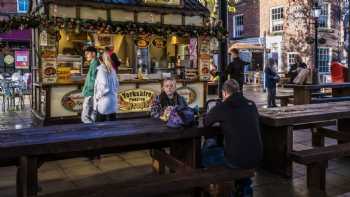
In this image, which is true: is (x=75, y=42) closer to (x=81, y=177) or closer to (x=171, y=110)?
(x=81, y=177)

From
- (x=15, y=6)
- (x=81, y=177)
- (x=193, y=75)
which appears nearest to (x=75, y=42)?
(x=193, y=75)

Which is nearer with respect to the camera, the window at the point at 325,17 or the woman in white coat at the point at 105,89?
the woman in white coat at the point at 105,89

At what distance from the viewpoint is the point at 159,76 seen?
10461mm

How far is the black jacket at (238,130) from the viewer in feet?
12.8

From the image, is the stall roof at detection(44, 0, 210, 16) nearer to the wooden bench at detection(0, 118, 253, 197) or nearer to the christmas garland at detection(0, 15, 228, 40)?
the christmas garland at detection(0, 15, 228, 40)

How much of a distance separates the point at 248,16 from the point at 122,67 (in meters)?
17.7

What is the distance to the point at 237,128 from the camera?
12.8 feet

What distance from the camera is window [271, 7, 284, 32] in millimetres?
25234

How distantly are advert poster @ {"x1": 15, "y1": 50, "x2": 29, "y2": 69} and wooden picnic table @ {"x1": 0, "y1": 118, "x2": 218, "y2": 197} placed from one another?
19450mm

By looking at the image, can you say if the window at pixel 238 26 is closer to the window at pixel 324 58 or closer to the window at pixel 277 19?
the window at pixel 277 19

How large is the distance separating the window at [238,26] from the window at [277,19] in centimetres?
288

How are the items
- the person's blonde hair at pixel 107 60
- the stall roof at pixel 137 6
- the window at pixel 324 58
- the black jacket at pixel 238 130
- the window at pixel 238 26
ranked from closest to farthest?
the black jacket at pixel 238 130
the person's blonde hair at pixel 107 60
the stall roof at pixel 137 6
the window at pixel 324 58
the window at pixel 238 26

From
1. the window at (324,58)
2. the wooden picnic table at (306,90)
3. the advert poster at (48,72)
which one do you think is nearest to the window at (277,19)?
the window at (324,58)

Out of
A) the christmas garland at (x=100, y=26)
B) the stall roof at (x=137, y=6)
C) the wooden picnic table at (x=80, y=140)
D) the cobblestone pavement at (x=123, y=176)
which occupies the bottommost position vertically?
the cobblestone pavement at (x=123, y=176)
